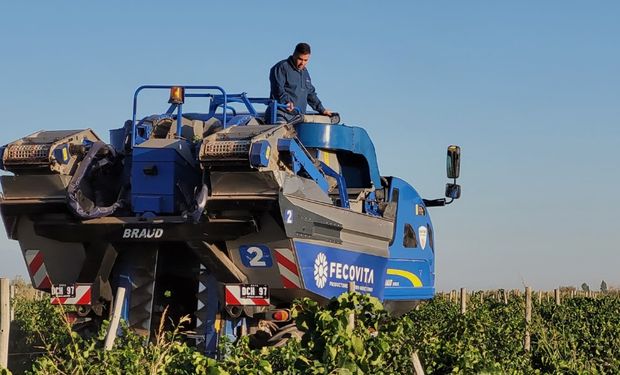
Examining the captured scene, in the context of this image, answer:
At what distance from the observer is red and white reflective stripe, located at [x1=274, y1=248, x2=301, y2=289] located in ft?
36.8

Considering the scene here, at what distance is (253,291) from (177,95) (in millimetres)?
2353

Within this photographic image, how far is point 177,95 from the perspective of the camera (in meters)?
12.1

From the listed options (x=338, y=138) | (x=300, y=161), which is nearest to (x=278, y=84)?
(x=338, y=138)

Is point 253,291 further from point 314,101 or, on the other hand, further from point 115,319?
point 314,101

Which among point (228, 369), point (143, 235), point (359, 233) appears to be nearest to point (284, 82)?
point (359, 233)

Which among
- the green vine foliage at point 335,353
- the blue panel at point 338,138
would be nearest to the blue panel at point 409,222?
the blue panel at point 338,138

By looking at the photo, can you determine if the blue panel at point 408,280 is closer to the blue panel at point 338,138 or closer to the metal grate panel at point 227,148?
the blue panel at point 338,138

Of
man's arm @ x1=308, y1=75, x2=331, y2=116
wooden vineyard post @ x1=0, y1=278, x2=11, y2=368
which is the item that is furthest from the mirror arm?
wooden vineyard post @ x1=0, y1=278, x2=11, y2=368

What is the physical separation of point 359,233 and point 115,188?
271 centimetres

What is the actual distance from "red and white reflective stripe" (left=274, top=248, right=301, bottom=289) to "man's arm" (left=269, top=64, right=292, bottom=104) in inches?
110

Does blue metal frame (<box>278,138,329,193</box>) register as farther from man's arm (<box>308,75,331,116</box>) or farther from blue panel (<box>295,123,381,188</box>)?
man's arm (<box>308,75,331,116</box>)

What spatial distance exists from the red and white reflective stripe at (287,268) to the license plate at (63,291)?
2242 mm

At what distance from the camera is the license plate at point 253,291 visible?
11320 mm

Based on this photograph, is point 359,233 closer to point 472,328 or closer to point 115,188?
point 472,328
